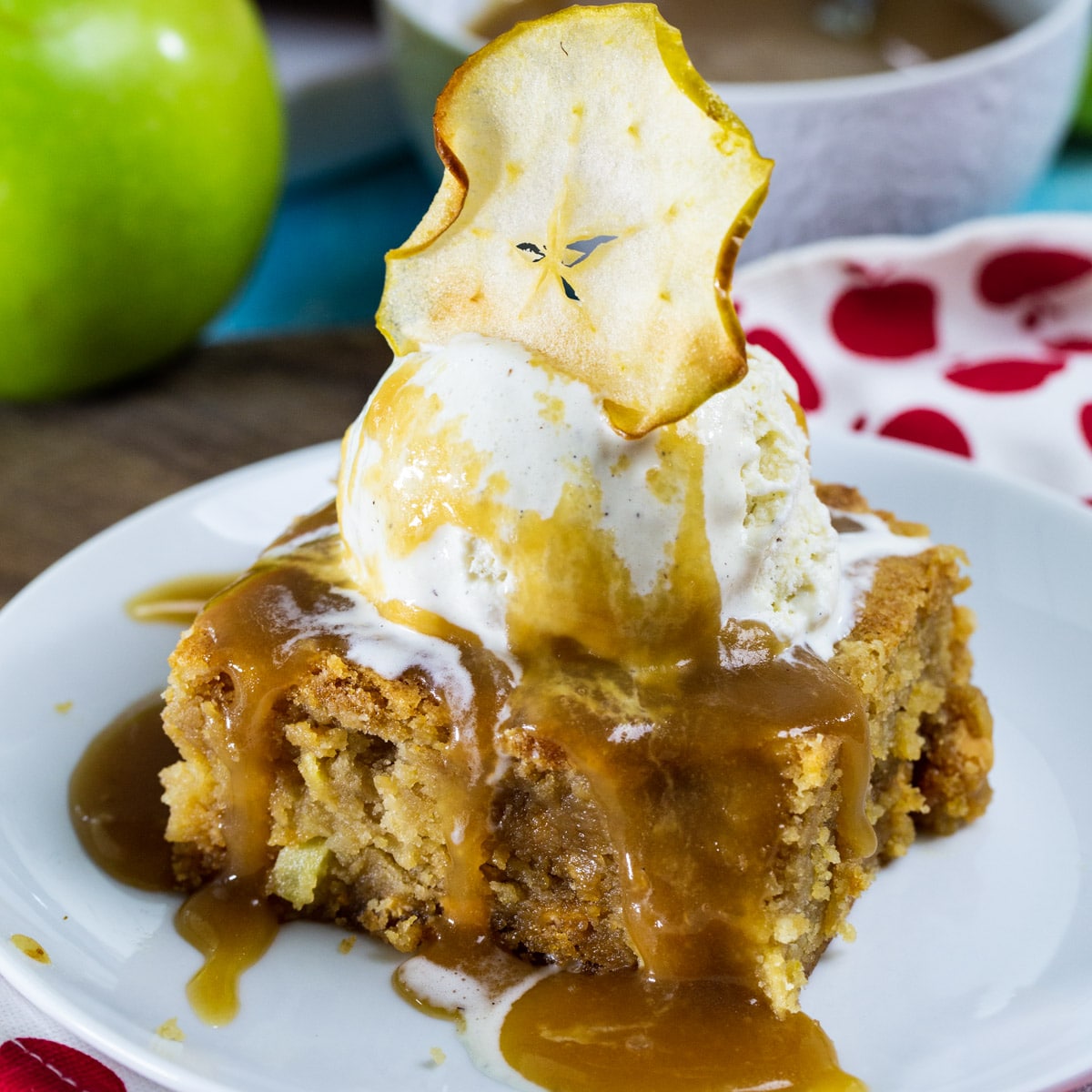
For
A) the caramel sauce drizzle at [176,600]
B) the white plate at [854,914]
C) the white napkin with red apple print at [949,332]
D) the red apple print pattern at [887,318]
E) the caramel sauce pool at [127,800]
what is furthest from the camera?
the red apple print pattern at [887,318]

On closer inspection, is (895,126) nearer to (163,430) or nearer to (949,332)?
(949,332)

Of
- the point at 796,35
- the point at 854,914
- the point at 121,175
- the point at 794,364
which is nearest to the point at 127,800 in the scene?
the point at 854,914

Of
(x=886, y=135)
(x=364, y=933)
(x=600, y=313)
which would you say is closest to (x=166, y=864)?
(x=364, y=933)

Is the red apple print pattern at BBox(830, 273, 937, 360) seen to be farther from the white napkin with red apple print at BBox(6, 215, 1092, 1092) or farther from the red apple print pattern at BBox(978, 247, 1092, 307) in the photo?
the red apple print pattern at BBox(978, 247, 1092, 307)

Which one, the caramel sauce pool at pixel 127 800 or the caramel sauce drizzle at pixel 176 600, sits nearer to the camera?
the caramel sauce pool at pixel 127 800

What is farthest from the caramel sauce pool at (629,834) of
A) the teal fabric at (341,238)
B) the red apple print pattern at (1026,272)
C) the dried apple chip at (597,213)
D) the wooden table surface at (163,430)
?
the teal fabric at (341,238)

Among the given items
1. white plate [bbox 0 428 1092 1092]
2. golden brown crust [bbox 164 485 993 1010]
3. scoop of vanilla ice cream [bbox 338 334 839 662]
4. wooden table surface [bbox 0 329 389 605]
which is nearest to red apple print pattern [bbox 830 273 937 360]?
white plate [bbox 0 428 1092 1092]

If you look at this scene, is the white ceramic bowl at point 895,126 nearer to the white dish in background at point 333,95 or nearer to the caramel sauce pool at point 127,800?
the white dish in background at point 333,95

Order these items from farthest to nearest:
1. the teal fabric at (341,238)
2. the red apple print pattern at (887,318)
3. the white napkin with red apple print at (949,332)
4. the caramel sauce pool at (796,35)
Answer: the teal fabric at (341,238) → the caramel sauce pool at (796,35) → the red apple print pattern at (887,318) → the white napkin with red apple print at (949,332)
